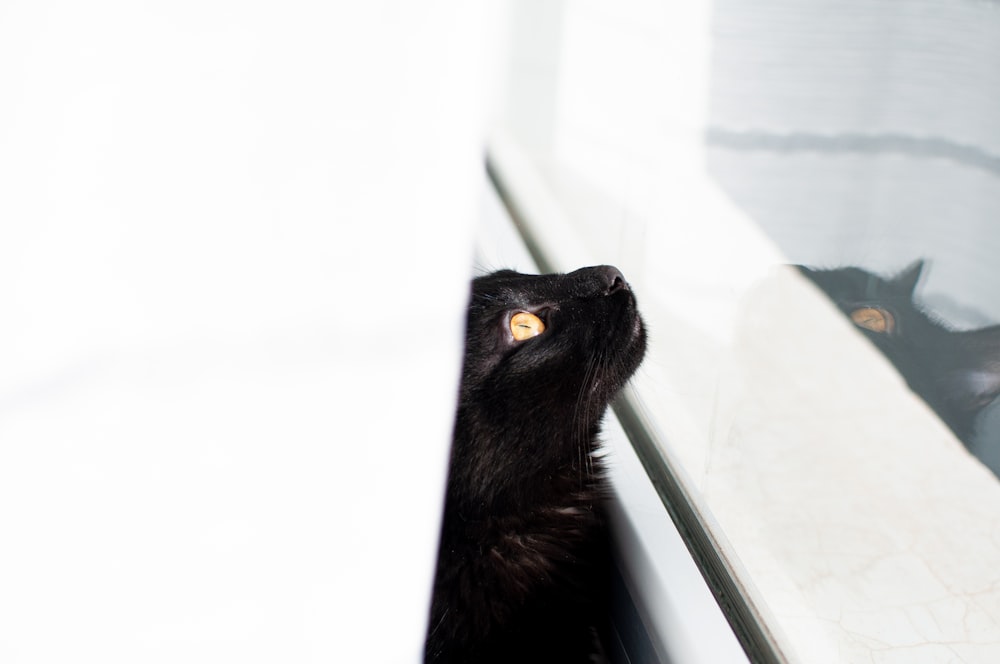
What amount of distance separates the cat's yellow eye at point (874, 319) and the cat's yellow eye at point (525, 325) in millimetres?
297

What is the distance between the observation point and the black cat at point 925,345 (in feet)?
2.01

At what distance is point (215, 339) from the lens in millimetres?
733

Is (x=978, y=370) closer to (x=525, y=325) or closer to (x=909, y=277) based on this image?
(x=909, y=277)

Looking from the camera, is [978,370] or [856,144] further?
[856,144]

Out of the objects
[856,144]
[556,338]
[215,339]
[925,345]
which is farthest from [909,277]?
[215,339]

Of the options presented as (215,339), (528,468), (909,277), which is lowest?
(528,468)

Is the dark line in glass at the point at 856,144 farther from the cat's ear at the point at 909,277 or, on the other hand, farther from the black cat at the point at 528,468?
the black cat at the point at 528,468

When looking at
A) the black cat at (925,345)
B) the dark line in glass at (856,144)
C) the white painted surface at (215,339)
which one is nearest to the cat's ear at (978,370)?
the black cat at (925,345)

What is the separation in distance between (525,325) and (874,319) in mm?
317

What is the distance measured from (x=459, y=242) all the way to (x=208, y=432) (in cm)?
34

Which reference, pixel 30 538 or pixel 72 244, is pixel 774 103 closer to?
pixel 72 244

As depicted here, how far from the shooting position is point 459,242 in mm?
890

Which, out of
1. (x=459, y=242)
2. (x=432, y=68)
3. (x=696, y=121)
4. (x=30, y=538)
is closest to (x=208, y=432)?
(x=30, y=538)

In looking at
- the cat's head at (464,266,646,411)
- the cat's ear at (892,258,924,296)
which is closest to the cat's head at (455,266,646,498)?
the cat's head at (464,266,646,411)
